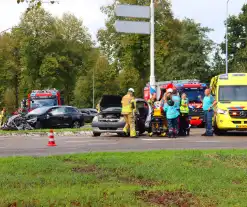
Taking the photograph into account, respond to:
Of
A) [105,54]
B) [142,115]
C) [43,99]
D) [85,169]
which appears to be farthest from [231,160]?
[105,54]

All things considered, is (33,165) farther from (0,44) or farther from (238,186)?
(0,44)

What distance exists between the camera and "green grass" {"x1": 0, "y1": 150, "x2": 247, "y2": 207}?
7020mm

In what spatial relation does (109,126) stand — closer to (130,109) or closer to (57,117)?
(130,109)

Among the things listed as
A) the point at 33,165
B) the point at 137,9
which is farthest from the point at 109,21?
the point at 33,165

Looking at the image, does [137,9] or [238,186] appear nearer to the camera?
[238,186]

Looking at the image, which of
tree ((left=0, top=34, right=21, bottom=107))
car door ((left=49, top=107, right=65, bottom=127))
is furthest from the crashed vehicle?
tree ((left=0, top=34, right=21, bottom=107))

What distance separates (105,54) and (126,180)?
61.2 m

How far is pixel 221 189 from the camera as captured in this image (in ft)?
25.6

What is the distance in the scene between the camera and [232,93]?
22.0 metres

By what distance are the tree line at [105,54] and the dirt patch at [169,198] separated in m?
47.9

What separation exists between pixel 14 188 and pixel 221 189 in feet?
10.0

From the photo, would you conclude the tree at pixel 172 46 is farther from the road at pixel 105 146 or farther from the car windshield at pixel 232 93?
the road at pixel 105 146

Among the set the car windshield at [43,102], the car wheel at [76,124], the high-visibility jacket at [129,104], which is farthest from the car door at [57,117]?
the car windshield at [43,102]

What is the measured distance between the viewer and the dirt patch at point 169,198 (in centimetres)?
708
